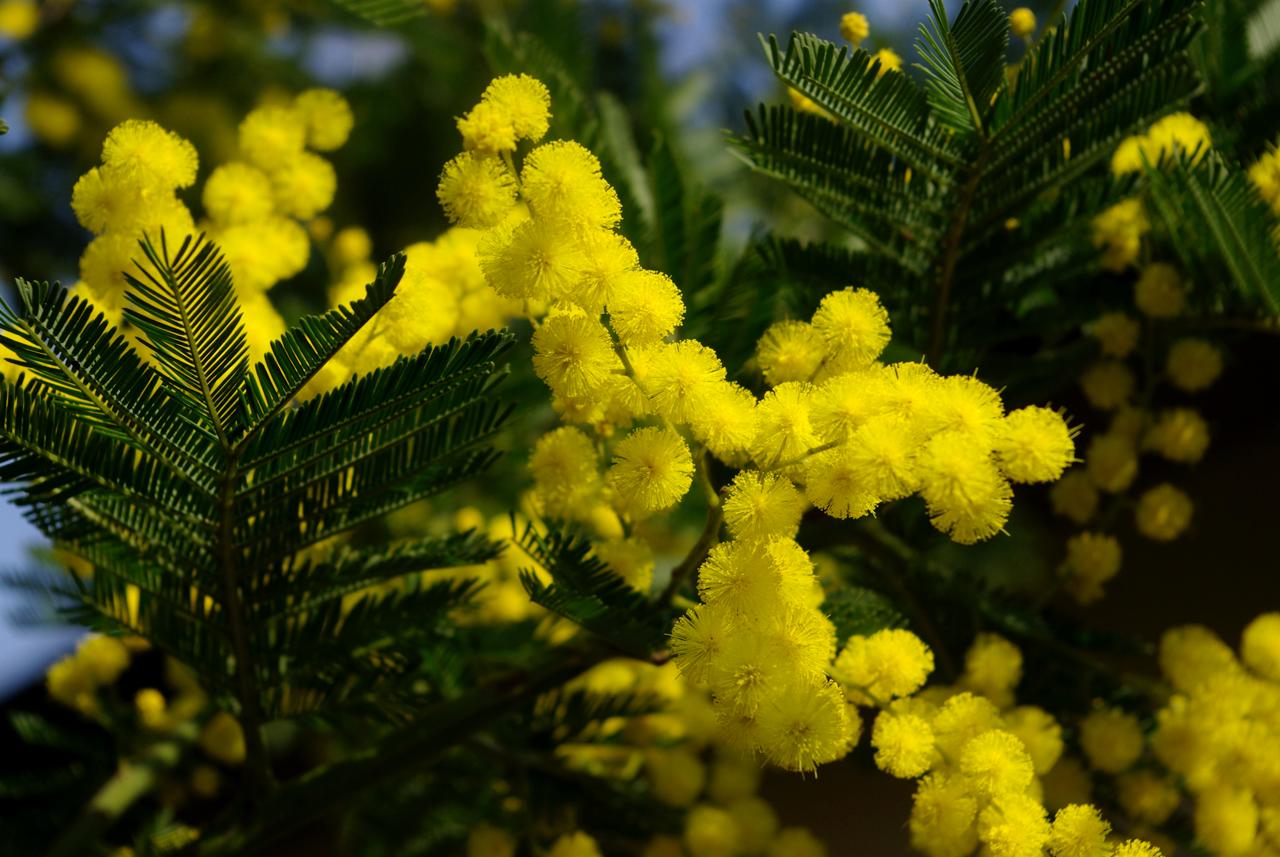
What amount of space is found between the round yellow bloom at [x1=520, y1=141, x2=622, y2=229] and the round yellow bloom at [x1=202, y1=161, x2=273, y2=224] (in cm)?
41

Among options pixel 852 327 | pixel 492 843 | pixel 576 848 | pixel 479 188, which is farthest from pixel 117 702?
pixel 852 327

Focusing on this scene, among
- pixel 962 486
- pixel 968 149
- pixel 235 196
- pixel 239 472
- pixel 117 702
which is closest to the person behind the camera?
pixel 962 486

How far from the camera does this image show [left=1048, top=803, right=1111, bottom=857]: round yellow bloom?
75cm

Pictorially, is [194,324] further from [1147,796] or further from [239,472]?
[1147,796]

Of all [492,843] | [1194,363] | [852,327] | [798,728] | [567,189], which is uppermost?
[567,189]

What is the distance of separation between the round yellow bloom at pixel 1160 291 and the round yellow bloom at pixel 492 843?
833 millimetres

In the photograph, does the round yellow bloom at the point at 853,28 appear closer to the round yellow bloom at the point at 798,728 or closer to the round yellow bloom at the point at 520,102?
the round yellow bloom at the point at 520,102

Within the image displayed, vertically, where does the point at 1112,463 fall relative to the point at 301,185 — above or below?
below

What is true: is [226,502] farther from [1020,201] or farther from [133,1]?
[133,1]

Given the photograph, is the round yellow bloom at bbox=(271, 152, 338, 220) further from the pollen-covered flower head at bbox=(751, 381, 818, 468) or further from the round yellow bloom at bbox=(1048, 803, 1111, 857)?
the round yellow bloom at bbox=(1048, 803, 1111, 857)

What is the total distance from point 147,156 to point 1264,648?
1048 millimetres

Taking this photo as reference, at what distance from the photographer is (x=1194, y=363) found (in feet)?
3.84

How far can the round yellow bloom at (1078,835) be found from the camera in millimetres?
750

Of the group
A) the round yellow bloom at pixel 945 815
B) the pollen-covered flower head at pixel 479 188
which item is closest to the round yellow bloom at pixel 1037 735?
the round yellow bloom at pixel 945 815
